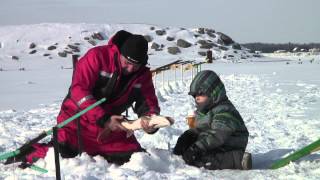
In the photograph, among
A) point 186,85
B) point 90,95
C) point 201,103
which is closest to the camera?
point 90,95

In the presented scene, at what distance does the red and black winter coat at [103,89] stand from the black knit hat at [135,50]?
0.47 feet

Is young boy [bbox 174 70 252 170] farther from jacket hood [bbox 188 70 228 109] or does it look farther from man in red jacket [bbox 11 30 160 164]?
man in red jacket [bbox 11 30 160 164]

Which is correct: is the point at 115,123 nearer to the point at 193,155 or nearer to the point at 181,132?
the point at 193,155

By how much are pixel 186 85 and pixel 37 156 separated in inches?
461

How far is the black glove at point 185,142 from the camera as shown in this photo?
15.9 feet

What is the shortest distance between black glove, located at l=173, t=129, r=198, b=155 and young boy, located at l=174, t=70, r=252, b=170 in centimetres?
2

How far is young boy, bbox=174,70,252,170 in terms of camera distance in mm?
4480

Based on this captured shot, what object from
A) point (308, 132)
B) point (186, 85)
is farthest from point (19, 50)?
point (308, 132)

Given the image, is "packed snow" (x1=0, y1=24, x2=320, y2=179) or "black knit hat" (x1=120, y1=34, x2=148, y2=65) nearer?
"packed snow" (x1=0, y1=24, x2=320, y2=179)

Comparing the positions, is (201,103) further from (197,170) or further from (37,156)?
(37,156)

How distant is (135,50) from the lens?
4500mm

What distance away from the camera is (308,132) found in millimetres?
6688

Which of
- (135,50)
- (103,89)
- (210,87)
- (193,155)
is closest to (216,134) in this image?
(193,155)

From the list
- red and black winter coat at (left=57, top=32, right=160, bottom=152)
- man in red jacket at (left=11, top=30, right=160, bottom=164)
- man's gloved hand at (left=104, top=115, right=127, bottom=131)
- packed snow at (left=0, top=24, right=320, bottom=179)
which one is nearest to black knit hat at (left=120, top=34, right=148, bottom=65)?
man in red jacket at (left=11, top=30, right=160, bottom=164)
